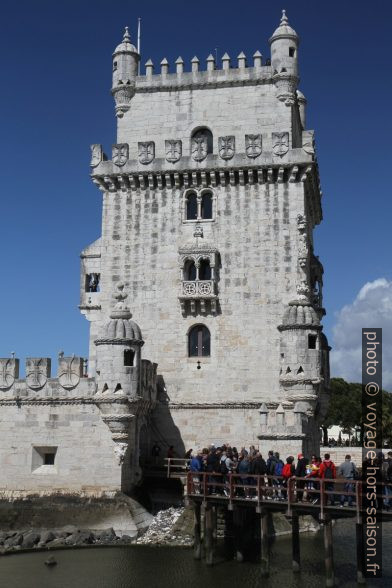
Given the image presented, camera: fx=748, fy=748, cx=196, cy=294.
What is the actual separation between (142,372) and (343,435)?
213 feet

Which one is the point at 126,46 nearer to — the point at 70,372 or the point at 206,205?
the point at 206,205

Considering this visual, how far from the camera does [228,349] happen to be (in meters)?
38.1

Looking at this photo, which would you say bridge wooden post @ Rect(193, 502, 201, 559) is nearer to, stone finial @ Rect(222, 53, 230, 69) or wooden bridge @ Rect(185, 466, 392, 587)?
wooden bridge @ Rect(185, 466, 392, 587)

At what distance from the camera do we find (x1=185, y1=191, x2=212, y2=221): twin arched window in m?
39.9

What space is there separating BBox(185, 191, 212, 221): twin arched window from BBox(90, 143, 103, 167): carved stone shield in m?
5.33

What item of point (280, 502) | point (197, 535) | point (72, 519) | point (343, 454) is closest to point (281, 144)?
point (280, 502)

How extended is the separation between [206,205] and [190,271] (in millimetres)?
3729

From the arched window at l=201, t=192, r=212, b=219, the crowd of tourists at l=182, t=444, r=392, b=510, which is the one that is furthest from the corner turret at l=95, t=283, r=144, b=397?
the arched window at l=201, t=192, r=212, b=219

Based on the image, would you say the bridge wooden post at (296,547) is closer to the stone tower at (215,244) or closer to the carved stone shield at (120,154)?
the stone tower at (215,244)

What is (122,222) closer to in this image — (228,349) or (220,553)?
(228,349)

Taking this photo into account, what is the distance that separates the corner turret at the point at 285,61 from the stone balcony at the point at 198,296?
1096 centimetres

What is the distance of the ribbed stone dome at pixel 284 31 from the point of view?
4122 cm

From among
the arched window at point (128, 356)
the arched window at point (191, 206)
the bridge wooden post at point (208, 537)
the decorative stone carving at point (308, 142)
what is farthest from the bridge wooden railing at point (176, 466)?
the decorative stone carving at point (308, 142)

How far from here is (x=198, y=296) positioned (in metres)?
38.2
